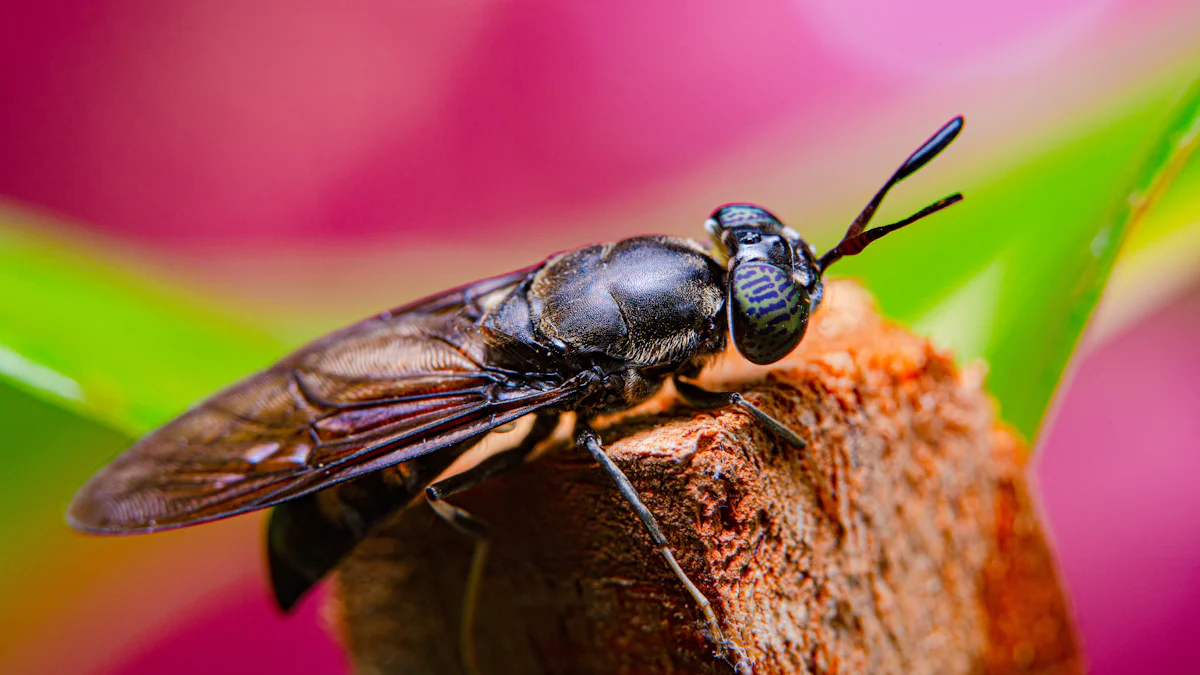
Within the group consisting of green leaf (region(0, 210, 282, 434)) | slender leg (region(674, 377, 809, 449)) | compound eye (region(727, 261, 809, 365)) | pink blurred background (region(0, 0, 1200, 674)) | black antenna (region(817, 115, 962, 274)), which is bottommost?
slender leg (region(674, 377, 809, 449))

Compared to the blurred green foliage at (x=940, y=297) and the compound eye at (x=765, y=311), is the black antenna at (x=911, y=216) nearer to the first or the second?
the compound eye at (x=765, y=311)

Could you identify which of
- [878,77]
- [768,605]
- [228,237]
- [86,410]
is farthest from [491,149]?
[768,605]

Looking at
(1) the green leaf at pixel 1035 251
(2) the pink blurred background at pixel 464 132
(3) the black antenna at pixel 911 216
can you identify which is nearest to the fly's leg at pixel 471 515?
(3) the black antenna at pixel 911 216

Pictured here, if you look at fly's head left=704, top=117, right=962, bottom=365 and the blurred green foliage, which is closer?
fly's head left=704, top=117, right=962, bottom=365

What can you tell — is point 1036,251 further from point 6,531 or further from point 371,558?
point 6,531

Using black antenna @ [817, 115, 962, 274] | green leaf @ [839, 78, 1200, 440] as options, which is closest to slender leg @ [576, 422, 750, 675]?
black antenna @ [817, 115, 962, 274]

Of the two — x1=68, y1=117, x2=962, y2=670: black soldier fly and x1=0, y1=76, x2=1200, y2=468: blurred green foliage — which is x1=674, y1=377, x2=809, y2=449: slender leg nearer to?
x1=68, y1=117, x2=962, y2=670: black soldier fly

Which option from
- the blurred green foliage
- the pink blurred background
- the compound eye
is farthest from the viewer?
the pink blurred background
